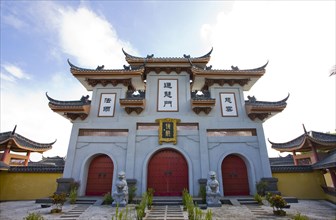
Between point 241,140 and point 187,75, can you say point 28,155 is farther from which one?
point 241,140

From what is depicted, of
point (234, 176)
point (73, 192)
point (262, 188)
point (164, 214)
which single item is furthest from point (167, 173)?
point (262, 188)

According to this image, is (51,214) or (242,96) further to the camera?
(242,96)

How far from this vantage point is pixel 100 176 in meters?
10.1

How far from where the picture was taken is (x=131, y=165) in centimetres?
968

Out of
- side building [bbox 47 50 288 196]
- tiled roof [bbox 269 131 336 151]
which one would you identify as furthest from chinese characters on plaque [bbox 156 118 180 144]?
tiled roof [bbox 269 131 336 151]

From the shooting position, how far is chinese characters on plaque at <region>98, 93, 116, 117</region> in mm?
10945

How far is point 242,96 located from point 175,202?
25.3ft

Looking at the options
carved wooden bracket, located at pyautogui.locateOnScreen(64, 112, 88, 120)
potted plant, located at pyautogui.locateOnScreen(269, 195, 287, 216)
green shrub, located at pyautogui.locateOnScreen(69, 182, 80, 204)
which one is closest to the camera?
potted plant, located at pyautogui.locateOnScreen(269, 195, 287, 216)

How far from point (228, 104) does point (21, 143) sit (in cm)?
1580

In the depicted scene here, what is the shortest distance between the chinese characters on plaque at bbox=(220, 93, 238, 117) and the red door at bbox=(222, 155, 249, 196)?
267 cm

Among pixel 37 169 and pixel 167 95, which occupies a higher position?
pixel 167 95

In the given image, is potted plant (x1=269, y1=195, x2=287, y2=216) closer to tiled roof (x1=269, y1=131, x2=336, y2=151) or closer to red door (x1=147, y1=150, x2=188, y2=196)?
red door (x1=147, y1=150, x2=188, y2=196)

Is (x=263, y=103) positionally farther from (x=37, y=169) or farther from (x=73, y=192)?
(x=37, y=169)

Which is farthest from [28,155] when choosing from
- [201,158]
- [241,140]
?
[241,140]
